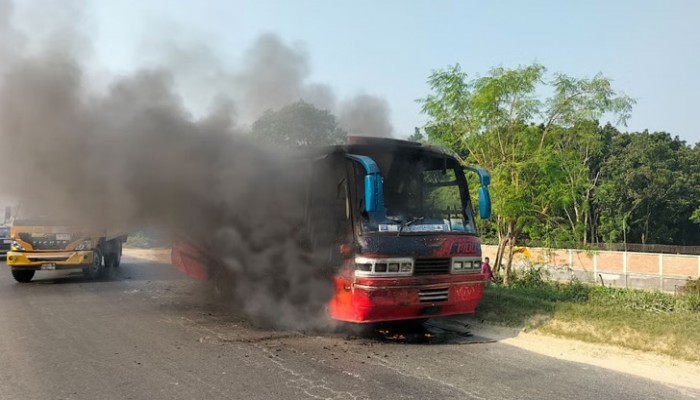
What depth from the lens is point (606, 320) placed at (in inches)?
270

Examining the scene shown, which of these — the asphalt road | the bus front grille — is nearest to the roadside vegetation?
the asphalt road

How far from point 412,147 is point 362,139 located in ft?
2.23

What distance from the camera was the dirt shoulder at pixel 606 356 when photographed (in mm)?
5160

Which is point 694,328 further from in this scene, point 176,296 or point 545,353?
point 176,296

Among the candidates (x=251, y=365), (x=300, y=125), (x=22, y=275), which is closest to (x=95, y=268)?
(x=22, y=275)

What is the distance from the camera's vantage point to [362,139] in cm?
676

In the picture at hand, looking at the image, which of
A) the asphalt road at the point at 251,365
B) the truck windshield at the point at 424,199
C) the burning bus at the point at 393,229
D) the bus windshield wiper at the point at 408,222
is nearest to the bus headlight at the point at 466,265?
the burning bus at the point at 393,229

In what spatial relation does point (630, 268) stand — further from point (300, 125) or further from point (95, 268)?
point (95, 268)

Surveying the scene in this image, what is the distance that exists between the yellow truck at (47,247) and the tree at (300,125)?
4.81 m

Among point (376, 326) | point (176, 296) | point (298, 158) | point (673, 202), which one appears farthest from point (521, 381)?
point (673, 202)

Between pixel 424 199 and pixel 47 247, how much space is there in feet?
30.6

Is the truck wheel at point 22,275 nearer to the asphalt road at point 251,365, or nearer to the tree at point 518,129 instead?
the asphalt road at point 251,365

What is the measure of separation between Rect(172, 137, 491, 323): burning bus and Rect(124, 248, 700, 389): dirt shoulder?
2.49 ft

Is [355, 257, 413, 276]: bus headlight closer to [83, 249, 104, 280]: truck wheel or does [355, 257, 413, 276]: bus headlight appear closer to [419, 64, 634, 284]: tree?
[419, 64, 634, 284]: tree
